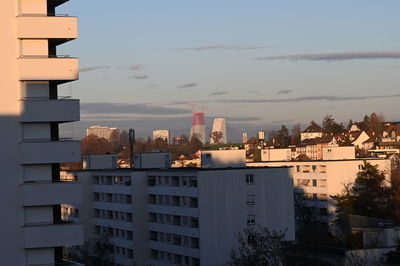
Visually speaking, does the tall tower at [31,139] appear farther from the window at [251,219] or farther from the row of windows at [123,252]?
the row of windows at [123,252]

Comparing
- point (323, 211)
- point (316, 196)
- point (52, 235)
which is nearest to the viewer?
point (52, 235)

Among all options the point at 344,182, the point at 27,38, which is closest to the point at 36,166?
the point at 27,38

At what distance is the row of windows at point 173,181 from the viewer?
7076 cm

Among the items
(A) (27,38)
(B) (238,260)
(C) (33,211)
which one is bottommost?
(B) (238,260)

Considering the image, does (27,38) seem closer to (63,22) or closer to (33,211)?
(63,22)

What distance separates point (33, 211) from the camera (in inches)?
1674

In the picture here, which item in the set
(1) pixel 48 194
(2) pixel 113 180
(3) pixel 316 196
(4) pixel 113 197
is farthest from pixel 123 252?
(1) pixel 48 194

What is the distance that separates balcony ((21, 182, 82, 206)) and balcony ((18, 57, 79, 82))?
16.7 feet

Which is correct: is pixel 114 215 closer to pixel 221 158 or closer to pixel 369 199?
pixel 221 158

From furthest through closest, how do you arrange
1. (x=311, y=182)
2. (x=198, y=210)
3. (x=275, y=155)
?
(x=275, y=155) → (x=311, y=182) → (x=198, y=210)

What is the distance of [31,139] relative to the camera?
141ft

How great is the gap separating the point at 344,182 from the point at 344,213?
11.5m

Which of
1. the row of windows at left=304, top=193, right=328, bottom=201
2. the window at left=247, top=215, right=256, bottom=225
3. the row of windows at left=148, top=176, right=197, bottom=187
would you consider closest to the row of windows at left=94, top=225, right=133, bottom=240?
the row of windows at left=148, top=176, right=197, bottom=187

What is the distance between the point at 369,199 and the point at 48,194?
185ft
